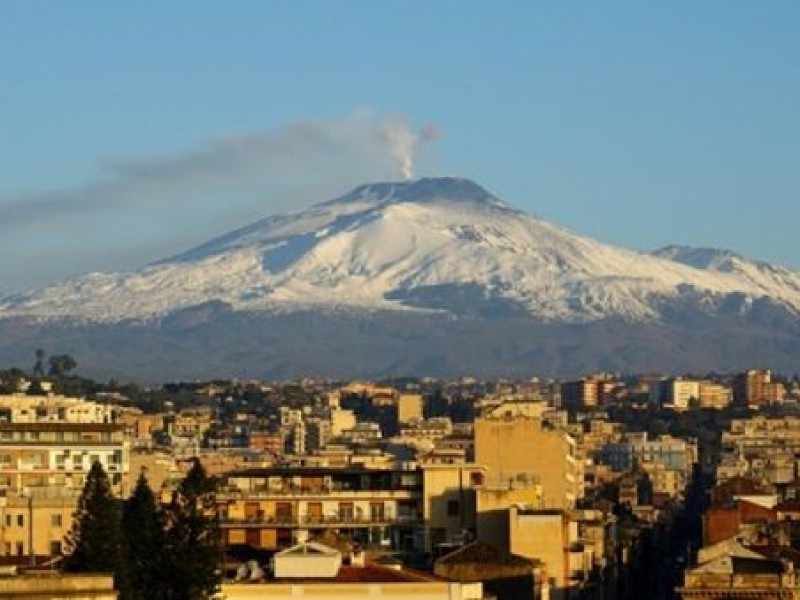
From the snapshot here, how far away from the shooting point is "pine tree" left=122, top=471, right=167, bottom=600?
59.3 meters

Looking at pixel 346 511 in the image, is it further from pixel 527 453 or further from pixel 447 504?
pixel 527 453

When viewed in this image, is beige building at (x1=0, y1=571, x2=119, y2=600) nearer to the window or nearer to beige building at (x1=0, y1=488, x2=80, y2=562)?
beige building at (x1=0, y1=488, x2=80, y2=562)

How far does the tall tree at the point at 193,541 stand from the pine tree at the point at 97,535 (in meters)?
0.90

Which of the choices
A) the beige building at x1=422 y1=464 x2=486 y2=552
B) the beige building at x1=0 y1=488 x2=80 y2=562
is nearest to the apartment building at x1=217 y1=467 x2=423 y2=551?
the beige building at x1=422 y1=464 x2=486 y2=552

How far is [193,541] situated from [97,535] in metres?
1.52

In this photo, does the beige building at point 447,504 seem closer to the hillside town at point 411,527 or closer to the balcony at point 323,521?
the hillside town at point 411,527

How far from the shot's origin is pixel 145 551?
2406 inches

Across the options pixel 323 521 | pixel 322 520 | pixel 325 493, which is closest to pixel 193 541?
pixel 323 521

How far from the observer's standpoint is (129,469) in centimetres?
10194

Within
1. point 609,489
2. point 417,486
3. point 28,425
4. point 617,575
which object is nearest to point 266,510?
point 417,486

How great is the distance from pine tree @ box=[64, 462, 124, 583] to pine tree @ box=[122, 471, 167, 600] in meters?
0.27

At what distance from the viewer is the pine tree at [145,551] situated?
5928 centimetres

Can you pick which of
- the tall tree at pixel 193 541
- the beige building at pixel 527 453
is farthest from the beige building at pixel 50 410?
the tall tree at pixel 193 541

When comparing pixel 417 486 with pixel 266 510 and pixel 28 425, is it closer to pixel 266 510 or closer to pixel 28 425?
pixel 266 510
